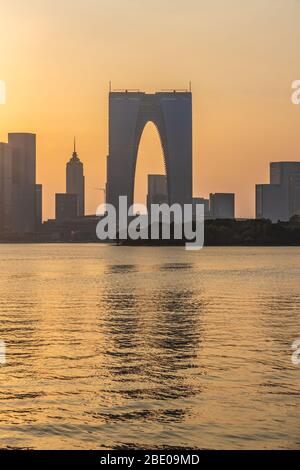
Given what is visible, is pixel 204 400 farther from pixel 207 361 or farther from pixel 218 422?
pixel 207 361

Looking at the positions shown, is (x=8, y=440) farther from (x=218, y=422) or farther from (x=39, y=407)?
(x=218, y=422)

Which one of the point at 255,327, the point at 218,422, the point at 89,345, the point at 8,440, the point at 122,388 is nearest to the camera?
the point at 8,440

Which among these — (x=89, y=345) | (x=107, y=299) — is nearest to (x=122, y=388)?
(x=89, y=345)

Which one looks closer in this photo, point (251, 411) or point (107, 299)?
point (251, 411)

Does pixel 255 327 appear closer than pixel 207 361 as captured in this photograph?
No

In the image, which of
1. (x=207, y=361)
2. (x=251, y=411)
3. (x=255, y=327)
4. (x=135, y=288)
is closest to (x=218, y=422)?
(x=251, y=411)
